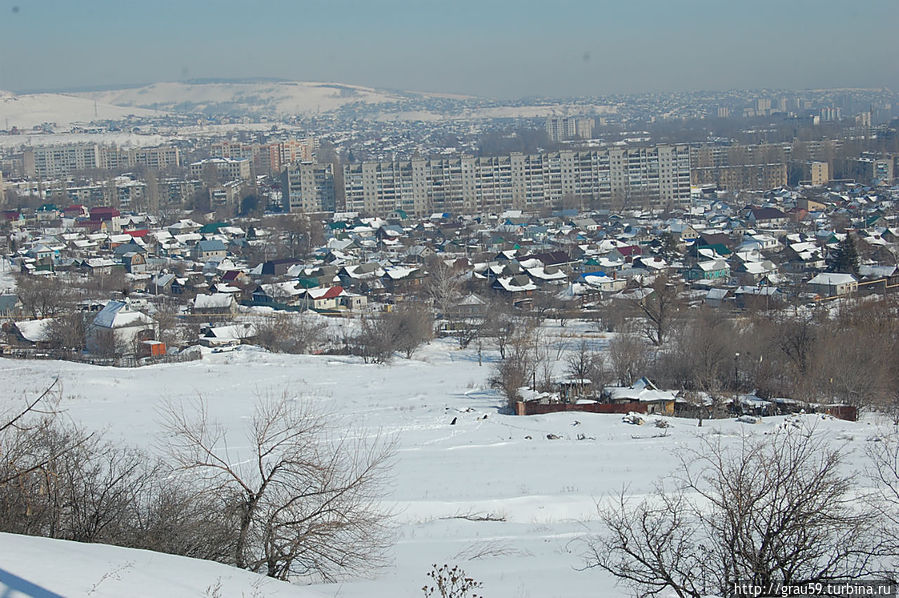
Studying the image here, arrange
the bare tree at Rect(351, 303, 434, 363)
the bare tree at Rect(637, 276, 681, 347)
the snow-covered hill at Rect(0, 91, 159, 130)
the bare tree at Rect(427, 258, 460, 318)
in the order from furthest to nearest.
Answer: the snow-covered hill at Rect(0, 91, 159, 130), the bare tree at Rect(427, 258, 460, 318), the bare tree at Rect(637, 276, 681, 347), the bare tree at Rect(351, 303, 434, 363)

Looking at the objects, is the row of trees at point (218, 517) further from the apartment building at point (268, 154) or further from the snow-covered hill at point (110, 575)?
the apartment building at point (268, 154)

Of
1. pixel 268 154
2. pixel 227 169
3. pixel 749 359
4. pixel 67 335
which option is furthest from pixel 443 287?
pixel 268 154

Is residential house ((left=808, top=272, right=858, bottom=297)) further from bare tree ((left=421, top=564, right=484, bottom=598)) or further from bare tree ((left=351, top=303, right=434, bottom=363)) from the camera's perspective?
bare tree ((left=421, top=564, right=484, bottom=598))

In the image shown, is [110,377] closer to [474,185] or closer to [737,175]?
[474,185]

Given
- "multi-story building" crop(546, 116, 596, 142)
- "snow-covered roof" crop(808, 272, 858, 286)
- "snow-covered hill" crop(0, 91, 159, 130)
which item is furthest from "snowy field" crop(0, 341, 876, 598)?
"snow-covered hill" crop(0, 91, 159, 130)

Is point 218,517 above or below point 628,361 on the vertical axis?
above

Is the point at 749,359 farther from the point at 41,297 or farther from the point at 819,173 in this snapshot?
the point at 819,173
